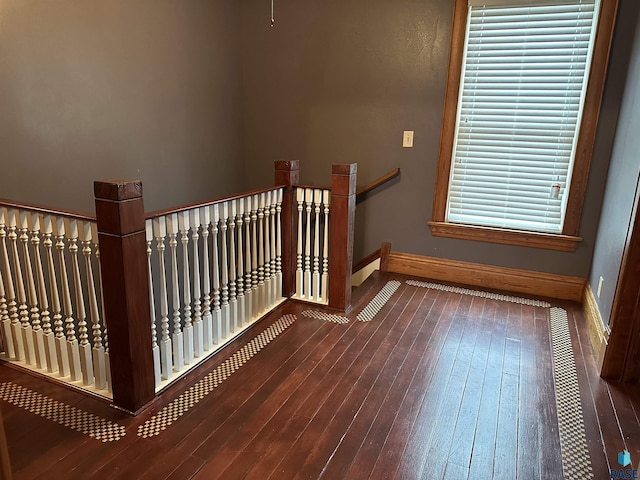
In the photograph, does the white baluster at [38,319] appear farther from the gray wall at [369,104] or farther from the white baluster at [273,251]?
the gray wall at [369,104]

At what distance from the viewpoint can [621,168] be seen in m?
2.72

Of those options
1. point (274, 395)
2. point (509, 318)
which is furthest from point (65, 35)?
point (509, 318)

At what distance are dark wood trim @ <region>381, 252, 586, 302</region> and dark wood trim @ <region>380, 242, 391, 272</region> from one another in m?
0.03

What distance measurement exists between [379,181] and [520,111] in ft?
3.86

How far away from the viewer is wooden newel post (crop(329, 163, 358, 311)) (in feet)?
9.49

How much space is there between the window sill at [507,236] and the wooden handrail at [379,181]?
50 centimetres

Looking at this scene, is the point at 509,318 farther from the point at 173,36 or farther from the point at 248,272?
the point at 173,36

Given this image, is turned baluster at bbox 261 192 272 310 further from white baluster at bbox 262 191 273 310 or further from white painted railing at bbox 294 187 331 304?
white painted railing at bbox 294 187 331 304

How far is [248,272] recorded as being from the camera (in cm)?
285

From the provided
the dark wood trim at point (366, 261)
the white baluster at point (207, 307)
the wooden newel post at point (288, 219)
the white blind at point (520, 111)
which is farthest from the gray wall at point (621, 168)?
the white baluster at point (207, 307)

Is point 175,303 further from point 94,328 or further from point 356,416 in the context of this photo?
point 356,416

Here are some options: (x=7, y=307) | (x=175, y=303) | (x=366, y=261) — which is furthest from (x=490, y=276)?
(x=7, y=307)

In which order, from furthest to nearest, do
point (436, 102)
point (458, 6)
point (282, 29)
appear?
point (282, 29) < point (436, 102) < point (458, 6)

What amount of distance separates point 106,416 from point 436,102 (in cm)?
304
